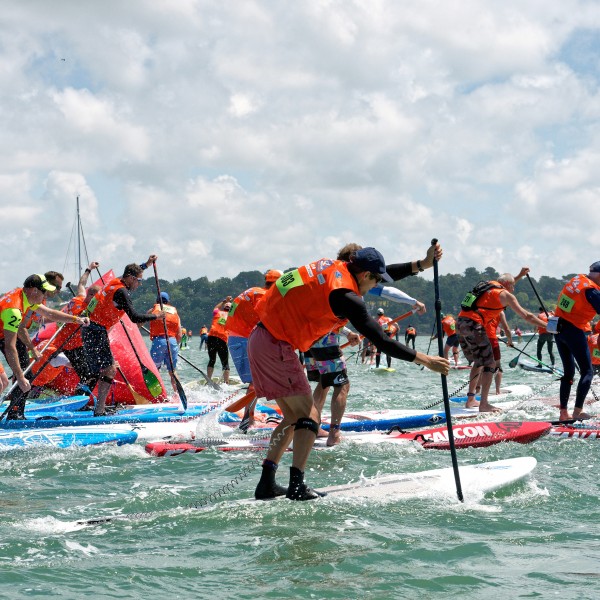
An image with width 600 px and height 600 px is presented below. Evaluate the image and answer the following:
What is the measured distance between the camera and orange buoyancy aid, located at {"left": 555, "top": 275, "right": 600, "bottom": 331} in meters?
9.34

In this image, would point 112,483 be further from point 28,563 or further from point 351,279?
point 351,279

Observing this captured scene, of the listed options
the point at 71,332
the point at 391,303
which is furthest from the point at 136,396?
the point at 391,303

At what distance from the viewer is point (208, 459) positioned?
7.79 m

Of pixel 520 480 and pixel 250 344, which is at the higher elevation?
pixel 250 344

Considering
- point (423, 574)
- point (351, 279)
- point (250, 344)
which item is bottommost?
point (423, 574)

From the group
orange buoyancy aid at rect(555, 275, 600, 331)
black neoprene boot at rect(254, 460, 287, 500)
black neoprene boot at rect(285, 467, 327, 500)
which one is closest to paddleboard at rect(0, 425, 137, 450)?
black neoprene boot at rect(254, 460, 287, 500)

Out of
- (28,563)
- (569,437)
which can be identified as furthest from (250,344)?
(569,437)

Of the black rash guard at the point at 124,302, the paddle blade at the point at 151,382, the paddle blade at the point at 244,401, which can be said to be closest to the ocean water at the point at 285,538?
the paddle blade at the point at 244,401

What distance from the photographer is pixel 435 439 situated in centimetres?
840

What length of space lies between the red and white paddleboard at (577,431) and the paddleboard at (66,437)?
→ 4489 millimetres

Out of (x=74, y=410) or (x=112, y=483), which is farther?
(x=74, y=410)

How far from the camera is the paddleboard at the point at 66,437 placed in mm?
8289

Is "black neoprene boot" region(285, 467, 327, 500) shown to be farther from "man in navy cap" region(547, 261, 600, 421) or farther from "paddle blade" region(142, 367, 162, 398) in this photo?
"paddle blade" region(142, 367, 162, 398)

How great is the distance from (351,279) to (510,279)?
6.30 m
